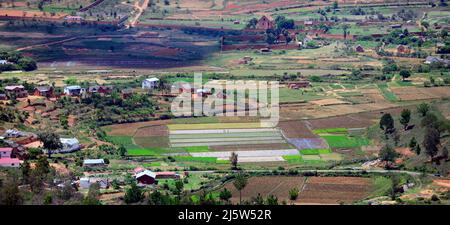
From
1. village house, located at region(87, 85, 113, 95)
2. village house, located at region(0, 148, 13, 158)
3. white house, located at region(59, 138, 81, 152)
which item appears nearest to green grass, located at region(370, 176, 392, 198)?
white house, located at region(59, 138, 81, 152)

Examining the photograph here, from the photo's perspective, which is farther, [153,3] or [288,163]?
[153,3]

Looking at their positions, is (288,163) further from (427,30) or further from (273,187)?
(427,30)

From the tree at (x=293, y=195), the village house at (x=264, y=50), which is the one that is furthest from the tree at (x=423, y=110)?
the village house at (x=264, y=50)

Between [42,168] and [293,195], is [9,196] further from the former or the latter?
[293,195]

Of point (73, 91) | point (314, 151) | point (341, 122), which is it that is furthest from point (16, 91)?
point (314, 151)
